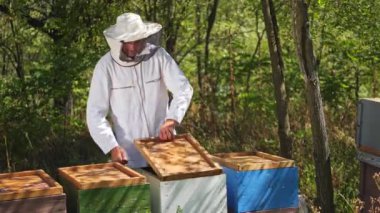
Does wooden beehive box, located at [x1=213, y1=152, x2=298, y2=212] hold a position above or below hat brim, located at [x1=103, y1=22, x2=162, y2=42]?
below

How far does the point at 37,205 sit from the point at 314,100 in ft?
8.38

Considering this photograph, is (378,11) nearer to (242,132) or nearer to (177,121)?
(242,132)

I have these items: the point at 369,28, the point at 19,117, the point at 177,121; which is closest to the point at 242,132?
the point at 369,28

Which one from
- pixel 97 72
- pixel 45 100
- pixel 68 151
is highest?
pixel 97 72

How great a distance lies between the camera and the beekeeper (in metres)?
3.75

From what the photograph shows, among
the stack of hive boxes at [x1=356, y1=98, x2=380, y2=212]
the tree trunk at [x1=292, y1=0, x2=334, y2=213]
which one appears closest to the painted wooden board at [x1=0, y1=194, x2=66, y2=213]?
the stack of hive boxes at [x1=356, y1=98, x2=380, y2=212]

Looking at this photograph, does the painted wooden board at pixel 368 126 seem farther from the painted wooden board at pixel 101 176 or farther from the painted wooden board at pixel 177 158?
the painted wooden board at pixel 101 176

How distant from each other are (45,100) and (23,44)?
4.79 feet

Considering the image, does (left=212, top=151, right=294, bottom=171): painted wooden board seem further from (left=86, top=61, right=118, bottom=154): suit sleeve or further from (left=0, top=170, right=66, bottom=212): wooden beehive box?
(left=0, top=170, right=66, bottom=212): wooden beehive box

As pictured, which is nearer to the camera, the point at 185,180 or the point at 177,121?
the point at 185,180

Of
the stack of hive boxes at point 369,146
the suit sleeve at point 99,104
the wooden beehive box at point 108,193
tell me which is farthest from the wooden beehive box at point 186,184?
the stack of hive boxes at point 369,146

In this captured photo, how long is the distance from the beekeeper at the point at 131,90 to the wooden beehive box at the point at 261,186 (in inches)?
24.8

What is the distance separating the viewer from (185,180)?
120 inches

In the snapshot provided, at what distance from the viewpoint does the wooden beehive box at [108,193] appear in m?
2.84
